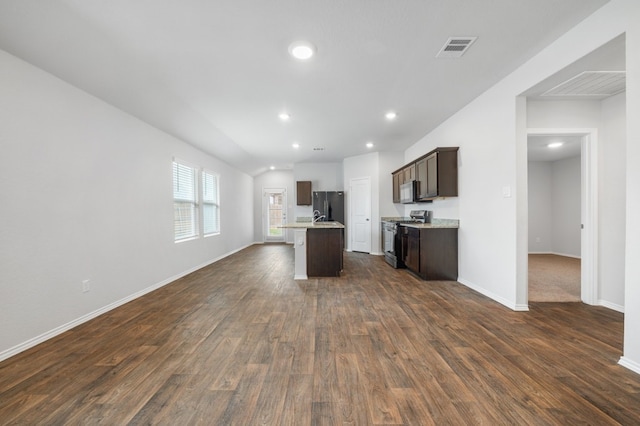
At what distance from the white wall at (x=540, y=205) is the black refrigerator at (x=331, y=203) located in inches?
202

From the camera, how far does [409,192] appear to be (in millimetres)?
5281

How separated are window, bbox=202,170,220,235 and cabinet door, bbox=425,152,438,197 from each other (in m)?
4.63

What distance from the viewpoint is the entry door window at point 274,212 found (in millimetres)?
9633

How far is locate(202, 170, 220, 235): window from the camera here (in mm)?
5781

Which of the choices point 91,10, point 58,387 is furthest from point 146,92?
point 58,387

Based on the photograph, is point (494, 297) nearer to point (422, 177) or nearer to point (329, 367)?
point (422, 177)

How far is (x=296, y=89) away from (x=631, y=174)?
312cm

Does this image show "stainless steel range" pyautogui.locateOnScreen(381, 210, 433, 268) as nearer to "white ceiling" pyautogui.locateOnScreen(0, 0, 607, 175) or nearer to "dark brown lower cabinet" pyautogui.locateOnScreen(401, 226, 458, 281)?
"dark brown lower cabinet" pyautogui.locateOnScreen(401, 226, 458, 281)

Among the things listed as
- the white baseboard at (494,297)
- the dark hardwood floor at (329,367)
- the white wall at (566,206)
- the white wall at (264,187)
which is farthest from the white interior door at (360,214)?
the white wall at (566,206)

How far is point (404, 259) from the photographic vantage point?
495cm

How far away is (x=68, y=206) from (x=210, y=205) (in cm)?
351

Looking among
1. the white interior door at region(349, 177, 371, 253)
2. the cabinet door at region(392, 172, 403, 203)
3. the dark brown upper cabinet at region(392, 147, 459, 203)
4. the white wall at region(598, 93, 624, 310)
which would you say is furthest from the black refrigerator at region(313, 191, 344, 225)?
the white wall at region(598, 93, 624, 310)

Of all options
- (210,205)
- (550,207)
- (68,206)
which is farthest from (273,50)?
(550,207)

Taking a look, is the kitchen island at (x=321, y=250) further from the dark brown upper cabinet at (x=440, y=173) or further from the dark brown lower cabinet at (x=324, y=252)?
the dark brown upper cabinet at (x=440, y=173)
